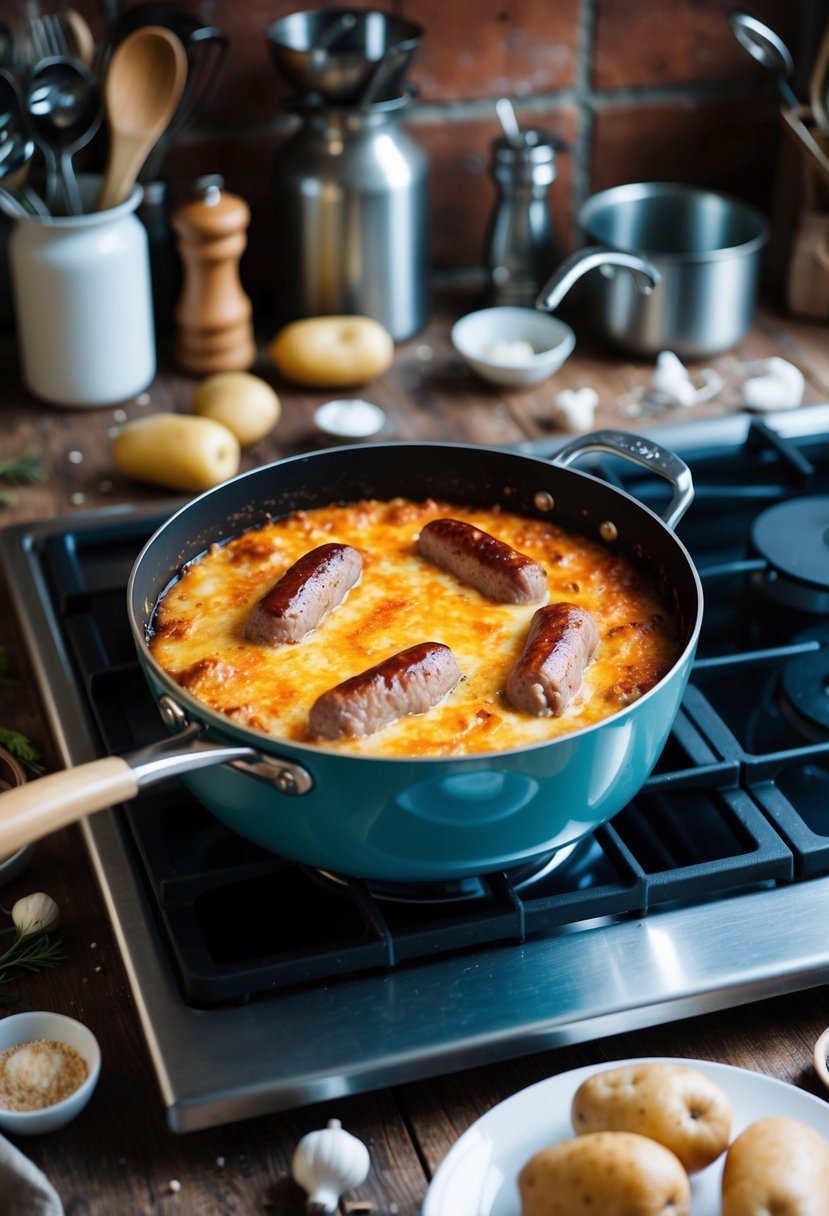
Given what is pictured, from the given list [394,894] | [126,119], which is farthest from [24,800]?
[126,119]

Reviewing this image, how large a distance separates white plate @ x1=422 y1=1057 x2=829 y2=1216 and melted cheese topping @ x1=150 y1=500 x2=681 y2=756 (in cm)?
35

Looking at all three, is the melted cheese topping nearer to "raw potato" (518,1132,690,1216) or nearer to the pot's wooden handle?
the pot's wooden handle

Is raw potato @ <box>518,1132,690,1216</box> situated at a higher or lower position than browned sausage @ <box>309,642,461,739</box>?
lower

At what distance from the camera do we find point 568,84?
2855 millimetres

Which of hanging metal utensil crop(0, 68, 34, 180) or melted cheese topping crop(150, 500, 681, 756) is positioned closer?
melted cheese topping crop(150, 500, 681, 756)

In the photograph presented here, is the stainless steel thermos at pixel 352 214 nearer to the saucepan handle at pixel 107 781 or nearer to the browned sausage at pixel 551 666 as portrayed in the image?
the browned sausage at pixel 551 666

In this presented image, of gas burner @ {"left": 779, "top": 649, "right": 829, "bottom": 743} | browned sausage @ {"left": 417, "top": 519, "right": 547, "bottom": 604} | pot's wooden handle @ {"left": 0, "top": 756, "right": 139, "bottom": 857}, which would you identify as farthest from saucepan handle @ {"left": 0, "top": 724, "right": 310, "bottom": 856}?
gas burner @ {"left": 779, "top": 649, "right": 829, "bottom": 743}

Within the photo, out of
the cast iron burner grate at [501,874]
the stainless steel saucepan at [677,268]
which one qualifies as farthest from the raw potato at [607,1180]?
the stainless steel saucepan at [677,268]

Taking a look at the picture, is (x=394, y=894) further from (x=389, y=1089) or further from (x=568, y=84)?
(x=568, y=84)

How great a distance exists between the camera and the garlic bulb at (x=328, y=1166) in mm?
1239

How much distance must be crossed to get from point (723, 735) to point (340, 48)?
1.56 m

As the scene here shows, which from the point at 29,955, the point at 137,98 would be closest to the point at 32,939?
the point at 29,955

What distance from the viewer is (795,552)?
78.2 inches

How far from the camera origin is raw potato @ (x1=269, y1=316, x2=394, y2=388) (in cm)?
258
